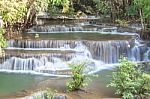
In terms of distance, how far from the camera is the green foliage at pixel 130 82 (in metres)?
11.2

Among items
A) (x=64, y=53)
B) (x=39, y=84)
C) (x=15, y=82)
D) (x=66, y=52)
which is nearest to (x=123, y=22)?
(x=66, y=52)

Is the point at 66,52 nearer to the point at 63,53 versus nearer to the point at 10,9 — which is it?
the point at 63,53

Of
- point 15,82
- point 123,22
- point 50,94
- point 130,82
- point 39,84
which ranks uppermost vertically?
point 123,22

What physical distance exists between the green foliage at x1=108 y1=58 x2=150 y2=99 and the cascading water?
5.11 m

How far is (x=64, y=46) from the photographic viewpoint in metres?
18.7

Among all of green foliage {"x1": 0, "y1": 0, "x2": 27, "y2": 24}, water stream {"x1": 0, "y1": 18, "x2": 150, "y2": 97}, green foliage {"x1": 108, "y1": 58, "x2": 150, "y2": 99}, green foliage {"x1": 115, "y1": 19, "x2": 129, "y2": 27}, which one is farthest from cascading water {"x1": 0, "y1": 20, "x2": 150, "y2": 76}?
green foliage {"x1": 115, "y1": 19, "x2": 129, "y2": 27}

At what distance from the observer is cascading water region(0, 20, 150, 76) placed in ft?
55.1

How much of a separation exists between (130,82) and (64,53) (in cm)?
638

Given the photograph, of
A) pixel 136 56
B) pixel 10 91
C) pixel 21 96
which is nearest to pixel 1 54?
pixel 10 91

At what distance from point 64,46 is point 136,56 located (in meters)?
3.47

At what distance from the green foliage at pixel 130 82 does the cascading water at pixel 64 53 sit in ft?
16.8

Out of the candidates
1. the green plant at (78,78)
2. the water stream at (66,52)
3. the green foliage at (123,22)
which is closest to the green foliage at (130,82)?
the green plant at (78,78)

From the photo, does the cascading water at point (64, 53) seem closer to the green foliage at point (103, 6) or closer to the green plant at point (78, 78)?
the green plant at point (78, 78)

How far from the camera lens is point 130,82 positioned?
1132 cm
